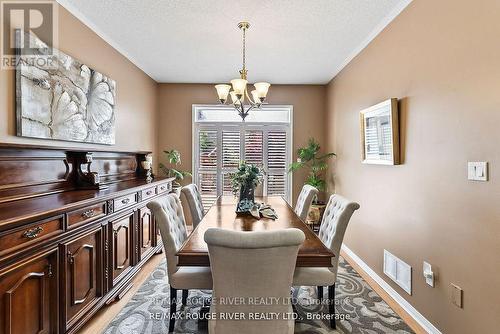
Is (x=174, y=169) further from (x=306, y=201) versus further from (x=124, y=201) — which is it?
(x=306, y=201)

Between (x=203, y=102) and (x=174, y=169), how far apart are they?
1.35 meters

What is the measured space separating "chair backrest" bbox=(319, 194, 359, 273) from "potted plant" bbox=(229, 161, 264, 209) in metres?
0.74

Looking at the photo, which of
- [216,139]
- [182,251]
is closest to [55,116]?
[182,251]

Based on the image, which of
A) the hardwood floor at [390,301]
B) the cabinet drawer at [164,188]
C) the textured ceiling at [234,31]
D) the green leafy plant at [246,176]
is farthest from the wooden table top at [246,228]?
the textured ceiling at [234,31]

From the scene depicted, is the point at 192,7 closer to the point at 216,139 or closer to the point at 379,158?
the point at 379,158

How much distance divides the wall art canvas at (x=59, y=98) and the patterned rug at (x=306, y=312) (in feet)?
5.47

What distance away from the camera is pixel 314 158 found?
491 centimetres

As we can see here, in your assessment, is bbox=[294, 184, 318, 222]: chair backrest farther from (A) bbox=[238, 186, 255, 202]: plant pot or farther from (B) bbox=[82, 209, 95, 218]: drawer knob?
(B) bbox=[82, 209, 95, 218]: drawer knob

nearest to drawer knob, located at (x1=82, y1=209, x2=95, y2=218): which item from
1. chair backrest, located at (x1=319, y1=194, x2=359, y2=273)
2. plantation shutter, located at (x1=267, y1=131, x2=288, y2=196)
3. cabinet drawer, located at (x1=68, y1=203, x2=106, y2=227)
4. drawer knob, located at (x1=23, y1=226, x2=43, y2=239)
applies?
cabinet drawer, located at (x1=68, y1=203, x2=106, y2=227)

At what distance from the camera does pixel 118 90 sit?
11.7ft

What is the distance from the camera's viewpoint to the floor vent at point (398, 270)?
2.44 metres

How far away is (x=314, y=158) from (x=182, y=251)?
3.71 meters

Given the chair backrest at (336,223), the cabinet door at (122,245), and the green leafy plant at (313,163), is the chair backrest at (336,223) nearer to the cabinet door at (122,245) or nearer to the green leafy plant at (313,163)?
the cabinet door at (122,245)

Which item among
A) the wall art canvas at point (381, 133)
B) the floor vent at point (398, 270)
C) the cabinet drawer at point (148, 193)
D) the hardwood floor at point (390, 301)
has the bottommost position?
the hardwood floor at point (390, 301)
